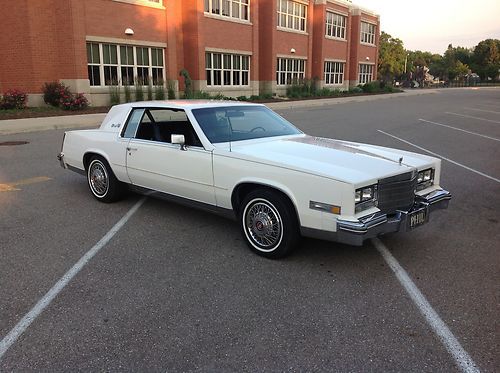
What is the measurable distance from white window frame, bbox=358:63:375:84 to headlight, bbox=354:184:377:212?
50.5 m

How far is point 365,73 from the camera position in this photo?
5372 cm

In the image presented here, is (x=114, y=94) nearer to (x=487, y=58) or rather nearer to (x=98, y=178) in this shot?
(x=98, y=178)

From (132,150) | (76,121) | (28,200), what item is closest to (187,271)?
(132,150)

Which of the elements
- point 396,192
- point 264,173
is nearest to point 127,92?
point 264,173

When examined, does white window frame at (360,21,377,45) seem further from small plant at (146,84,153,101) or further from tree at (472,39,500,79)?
Result: tree at (472,39,500,79)

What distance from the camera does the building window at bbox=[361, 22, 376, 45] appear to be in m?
51.3

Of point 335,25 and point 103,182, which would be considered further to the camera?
point 335,25

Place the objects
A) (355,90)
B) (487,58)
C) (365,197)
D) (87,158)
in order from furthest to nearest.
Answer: (487,58) → (355,90) → (87,158) → (365,197)

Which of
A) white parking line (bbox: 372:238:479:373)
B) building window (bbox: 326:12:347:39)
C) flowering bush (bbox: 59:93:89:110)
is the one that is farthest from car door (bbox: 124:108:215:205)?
building window (bbox: 326:12:347:39)

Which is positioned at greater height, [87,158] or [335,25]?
[335,25]

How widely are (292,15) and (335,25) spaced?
8.09 meters

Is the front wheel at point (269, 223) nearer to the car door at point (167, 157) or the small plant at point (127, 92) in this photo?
the car door at point (167, 157)

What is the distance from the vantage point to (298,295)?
378cm

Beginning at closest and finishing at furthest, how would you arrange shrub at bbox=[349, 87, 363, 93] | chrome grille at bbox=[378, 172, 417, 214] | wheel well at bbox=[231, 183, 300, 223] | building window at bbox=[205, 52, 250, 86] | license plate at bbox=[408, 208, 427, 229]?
chrome grille at bbox=[378, 172, 417, 214], license plate at bbox=[408, 208, 427, 229], wheel well at bbox=[231, 183, 300, 223], building window at bbox=[205, 52, 250, 86], shrub at bbox=[349, 87, 363, 93]
